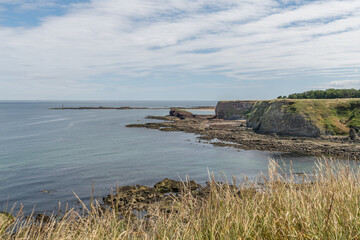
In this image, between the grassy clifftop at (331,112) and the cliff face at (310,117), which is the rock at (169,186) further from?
the grassy clifftop at (331,112)

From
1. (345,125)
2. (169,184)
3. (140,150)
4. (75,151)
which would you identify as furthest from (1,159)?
(345,125)

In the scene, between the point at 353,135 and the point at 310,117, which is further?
the point at 310,117

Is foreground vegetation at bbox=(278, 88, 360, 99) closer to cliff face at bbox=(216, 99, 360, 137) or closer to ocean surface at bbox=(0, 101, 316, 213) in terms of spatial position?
cliff face at bbox=(216, 99, 360, 137)

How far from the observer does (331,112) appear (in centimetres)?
5500

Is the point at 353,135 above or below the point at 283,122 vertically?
below

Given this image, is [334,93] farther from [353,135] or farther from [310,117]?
[353,135]

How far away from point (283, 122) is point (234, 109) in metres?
43.0

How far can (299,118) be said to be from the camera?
→ 52.9m

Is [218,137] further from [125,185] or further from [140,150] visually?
[125,185]

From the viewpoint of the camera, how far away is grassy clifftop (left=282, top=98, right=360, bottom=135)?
50.7 metres

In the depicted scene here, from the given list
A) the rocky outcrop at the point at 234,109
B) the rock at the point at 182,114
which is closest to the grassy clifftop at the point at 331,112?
the rocky outcrop at the point at 234,109

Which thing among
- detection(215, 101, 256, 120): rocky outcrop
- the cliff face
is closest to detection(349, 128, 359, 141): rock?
the cliff face

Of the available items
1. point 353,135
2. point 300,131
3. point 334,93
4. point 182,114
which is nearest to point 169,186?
point 353,135

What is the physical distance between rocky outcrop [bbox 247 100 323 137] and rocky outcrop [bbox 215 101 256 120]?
29880 mm
